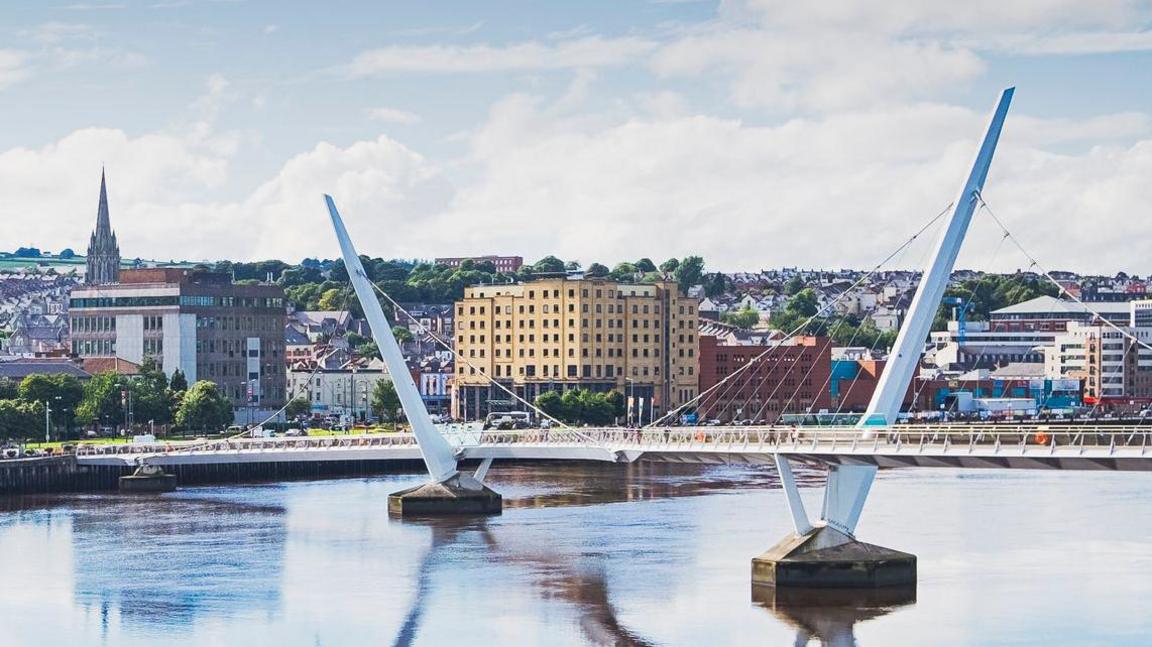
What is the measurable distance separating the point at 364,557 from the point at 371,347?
115391 mm

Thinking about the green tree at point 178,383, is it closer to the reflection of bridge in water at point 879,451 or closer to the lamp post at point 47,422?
the lamp post at point 47,422

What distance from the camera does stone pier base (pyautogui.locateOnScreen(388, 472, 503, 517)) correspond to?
64.2 metres

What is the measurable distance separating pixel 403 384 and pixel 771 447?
20.3 meters

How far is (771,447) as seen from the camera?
46.2 metres

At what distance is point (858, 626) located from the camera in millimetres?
40656

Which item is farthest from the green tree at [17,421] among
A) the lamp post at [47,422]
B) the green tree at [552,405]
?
the green tree at [552,405]

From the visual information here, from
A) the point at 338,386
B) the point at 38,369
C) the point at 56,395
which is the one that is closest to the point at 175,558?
the point at 56,395

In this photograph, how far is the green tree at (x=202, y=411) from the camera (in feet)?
324

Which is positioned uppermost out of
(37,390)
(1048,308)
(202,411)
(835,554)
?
(1048,308)

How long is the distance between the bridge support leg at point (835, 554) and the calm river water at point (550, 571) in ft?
2.12

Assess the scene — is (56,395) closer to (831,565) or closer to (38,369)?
(38,369)

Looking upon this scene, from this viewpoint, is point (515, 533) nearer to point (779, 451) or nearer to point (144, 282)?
point (779, 451)

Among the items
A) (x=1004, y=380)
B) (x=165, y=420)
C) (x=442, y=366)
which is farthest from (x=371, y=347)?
(x=165, y=420)

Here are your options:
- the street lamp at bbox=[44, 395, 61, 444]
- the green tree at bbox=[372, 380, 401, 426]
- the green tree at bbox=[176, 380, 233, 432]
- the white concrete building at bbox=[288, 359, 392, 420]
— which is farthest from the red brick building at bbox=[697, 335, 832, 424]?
the street lamp at bbox=[44, 395, 61, 444]
